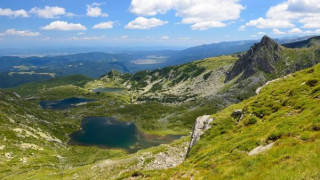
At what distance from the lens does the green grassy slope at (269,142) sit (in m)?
19.7

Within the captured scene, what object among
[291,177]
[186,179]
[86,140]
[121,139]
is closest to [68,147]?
[86,140]

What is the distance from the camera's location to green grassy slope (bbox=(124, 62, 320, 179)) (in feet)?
64.6

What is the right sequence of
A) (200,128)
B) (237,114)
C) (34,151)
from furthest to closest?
1. (34,151)
2. (200,128)
3. (237,114)

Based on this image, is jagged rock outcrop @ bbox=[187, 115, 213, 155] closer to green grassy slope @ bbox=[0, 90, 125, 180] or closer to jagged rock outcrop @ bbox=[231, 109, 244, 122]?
jagged rock outcrop @ bbox=[231, 109, 244, 122]

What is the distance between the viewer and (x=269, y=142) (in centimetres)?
2769

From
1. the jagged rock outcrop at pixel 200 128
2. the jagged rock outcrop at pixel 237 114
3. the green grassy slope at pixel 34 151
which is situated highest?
the jagged rock outcrop at pixel 237 114

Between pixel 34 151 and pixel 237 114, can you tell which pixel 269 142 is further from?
pixel 34 151

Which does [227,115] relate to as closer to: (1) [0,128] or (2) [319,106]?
(2) [319,106]

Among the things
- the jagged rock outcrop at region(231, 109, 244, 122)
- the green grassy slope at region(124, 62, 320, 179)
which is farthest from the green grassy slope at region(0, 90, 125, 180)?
the green grassy slope at region(124, 62, 320, 179)

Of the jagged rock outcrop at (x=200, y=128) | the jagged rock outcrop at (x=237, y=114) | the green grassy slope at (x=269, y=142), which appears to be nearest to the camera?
the green grassy slope at (x=269, y=142)

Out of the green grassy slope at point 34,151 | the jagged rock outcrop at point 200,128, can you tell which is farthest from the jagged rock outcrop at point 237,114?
the green grassy slope at point 34,151

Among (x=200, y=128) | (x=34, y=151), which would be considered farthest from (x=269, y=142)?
(x=34, y=151)

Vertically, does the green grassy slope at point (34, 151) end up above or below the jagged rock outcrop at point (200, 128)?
below

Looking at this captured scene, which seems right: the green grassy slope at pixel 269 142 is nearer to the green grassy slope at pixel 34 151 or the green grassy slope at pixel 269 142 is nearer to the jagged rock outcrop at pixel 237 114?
the jagged rock outcrop at pixel 237 114
